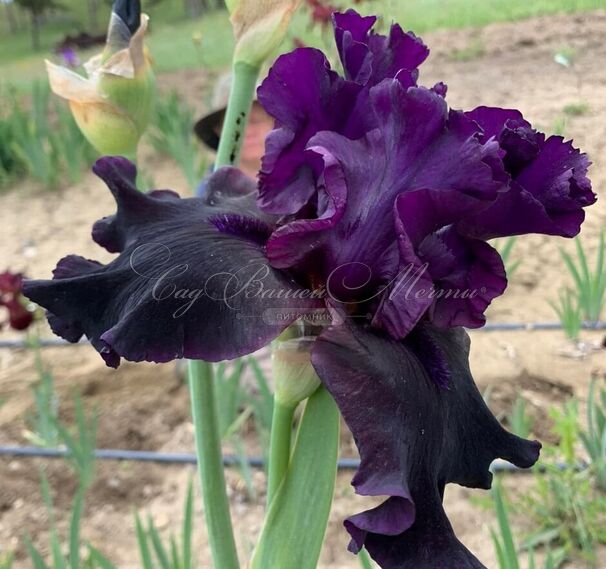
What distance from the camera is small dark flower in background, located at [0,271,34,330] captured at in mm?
1608

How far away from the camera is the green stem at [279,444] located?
1.65ft

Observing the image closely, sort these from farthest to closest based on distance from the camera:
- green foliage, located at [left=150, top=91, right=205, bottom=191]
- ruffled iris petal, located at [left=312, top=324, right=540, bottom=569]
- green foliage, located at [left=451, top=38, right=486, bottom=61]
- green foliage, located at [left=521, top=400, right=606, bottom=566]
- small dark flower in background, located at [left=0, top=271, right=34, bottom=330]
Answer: green foliage, located at [left=451, top=38, right=486, bottom=61] < green foliage, located at [left=150, top=91, right=205, bottom=191] < small dark flower in background, located at [left=0, top=271, right=34, bottom=330] < green foliage, located at [left=521, top=400, right=606, bottom=566] < ruffled iris petal, located at [left=312, top=324, right=540, bottom=569]

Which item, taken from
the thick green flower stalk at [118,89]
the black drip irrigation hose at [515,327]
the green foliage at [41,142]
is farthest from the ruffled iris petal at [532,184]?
the green foliage at [41,142]

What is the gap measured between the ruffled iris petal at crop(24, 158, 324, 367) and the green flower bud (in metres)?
0.14

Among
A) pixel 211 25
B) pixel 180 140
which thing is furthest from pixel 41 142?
pixel 211 25

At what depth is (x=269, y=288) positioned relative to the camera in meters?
0.45

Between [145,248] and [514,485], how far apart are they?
110cm

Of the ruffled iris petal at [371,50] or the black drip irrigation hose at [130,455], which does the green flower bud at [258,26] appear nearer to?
the ruffled iris petal at [371,50]

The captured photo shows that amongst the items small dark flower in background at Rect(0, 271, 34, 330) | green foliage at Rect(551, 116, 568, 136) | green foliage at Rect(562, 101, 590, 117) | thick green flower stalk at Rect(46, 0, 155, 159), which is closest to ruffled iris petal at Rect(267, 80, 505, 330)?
thick green flower stalk at Rect(46, 0, 155, 159)

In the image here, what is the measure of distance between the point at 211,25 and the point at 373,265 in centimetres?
581

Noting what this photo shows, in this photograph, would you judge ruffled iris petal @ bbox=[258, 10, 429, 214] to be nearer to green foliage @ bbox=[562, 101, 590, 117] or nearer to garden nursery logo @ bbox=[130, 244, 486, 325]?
garden nursery logo @ bbox=[130, 244, 486, 325]

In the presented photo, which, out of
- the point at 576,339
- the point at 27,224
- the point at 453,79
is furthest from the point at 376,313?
the point at 453,79

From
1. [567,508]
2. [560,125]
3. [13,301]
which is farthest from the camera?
[560,125]

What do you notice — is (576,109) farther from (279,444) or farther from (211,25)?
(211,25)
